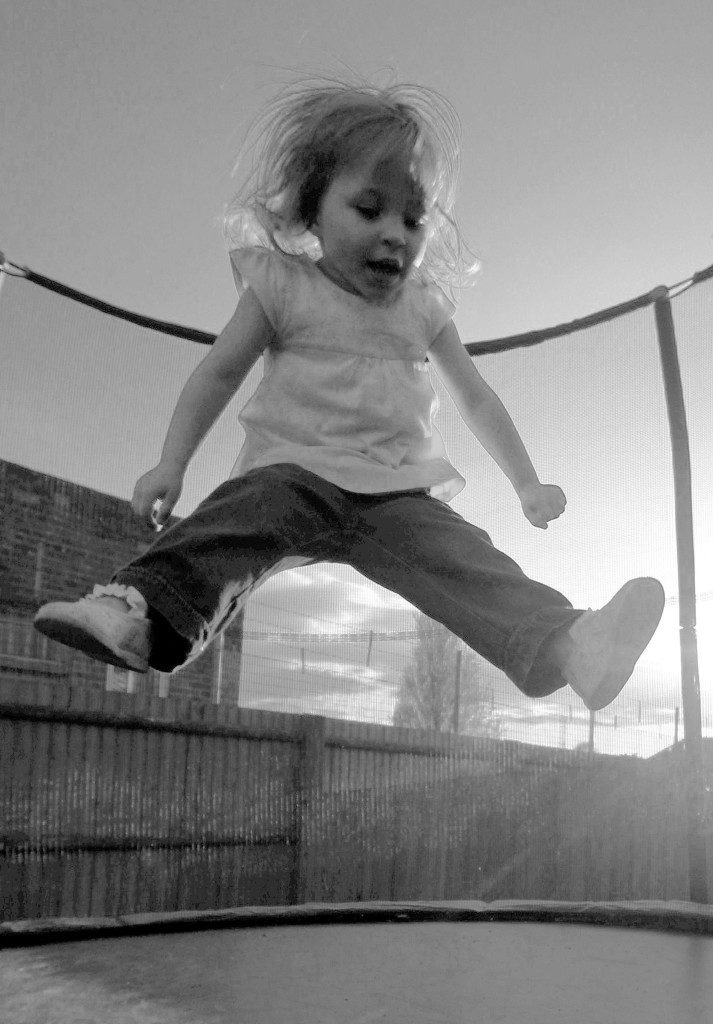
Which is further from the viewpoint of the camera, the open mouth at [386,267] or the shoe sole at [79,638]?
the open mouth at [386,267]

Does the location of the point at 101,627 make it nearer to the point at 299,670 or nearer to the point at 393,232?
the point at 393,232

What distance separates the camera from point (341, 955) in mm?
1152

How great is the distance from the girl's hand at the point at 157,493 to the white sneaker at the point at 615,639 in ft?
1.23

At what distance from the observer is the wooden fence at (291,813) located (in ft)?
7.52

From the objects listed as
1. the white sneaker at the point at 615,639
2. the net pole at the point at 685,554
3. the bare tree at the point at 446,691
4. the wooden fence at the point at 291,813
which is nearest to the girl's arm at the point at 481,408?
the white sneaker at the point at 615,639

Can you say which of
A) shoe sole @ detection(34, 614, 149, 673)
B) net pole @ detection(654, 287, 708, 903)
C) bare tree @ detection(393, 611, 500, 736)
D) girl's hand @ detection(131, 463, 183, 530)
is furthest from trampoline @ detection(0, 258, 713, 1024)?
girl's hand @ detection(131, 463, 183, 530)

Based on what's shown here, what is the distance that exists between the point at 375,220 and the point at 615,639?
0.44 m

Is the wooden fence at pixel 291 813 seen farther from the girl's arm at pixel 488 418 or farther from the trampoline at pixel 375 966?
the girl's arm at pixel 488 418

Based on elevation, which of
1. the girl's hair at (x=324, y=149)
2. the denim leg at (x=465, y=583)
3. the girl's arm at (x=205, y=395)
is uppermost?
the girl's hair at (x=324, y=149)

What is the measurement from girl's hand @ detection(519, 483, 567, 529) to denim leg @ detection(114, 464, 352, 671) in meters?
0.19

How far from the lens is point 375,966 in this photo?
42.1 inches

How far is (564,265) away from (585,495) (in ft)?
1.48

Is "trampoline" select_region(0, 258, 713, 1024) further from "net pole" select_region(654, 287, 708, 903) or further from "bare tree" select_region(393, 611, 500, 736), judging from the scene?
"bare tree" select_region(393, 611, 500, 736)

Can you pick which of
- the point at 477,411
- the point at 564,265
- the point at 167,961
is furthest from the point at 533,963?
the point at 564,265
